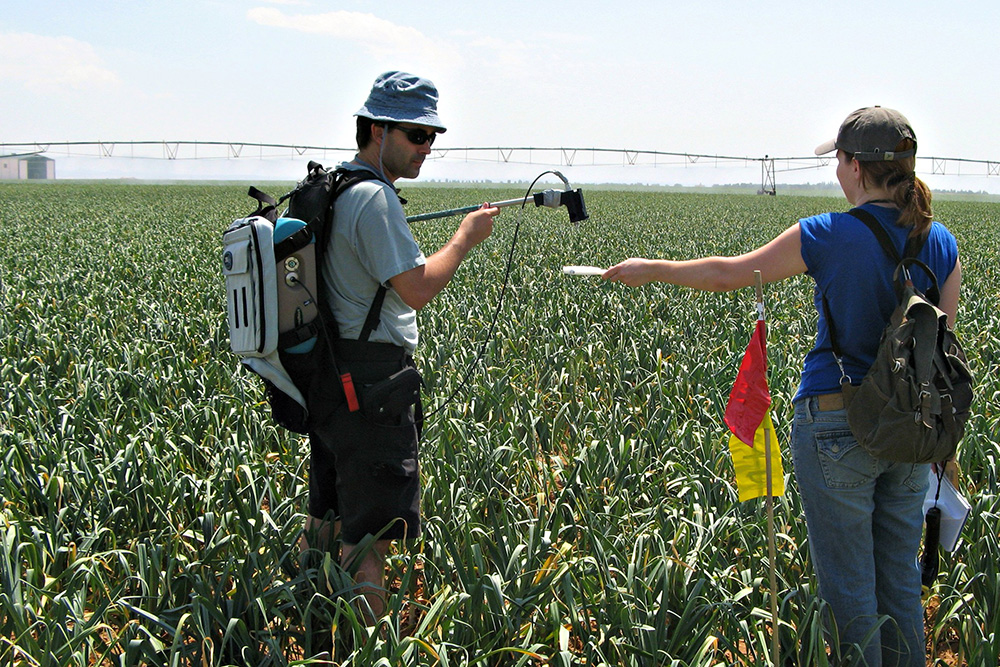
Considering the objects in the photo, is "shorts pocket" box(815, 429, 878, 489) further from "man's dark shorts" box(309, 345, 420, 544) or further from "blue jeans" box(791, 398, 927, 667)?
"man's dark shorts" box(309, 345, 420, 544)

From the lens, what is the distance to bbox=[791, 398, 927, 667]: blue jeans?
2.11 meters

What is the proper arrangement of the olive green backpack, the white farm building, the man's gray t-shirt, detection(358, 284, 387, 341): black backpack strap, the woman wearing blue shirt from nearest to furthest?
1. the olive green backpack
2. the woman wearing blue shirt
3. the man's gray t-shirt
4. detection(358, 284, 387, 341): black backpack strap
5. the white farm building

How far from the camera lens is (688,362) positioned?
560cm

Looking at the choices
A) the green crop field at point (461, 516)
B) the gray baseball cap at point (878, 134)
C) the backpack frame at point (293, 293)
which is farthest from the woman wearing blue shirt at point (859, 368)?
the backpack frame at point (293, 293)

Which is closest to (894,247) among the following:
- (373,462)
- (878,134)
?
(878,134)

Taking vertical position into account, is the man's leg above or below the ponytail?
below

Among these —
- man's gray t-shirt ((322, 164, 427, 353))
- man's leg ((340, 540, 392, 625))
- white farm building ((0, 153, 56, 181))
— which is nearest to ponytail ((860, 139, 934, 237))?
man's gray t-shirt ((322, 164, 427, 353))

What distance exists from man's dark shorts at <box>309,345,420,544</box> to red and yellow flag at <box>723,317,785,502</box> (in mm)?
999

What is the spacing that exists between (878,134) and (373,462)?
66.8 inches

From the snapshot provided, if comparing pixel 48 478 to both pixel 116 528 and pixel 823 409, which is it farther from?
pixel 823 409

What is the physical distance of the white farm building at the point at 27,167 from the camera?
102500 millimetres

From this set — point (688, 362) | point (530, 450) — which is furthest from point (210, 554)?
point (688, 362)

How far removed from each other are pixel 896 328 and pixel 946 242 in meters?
0.38

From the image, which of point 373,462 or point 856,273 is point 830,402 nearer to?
point 856,273
